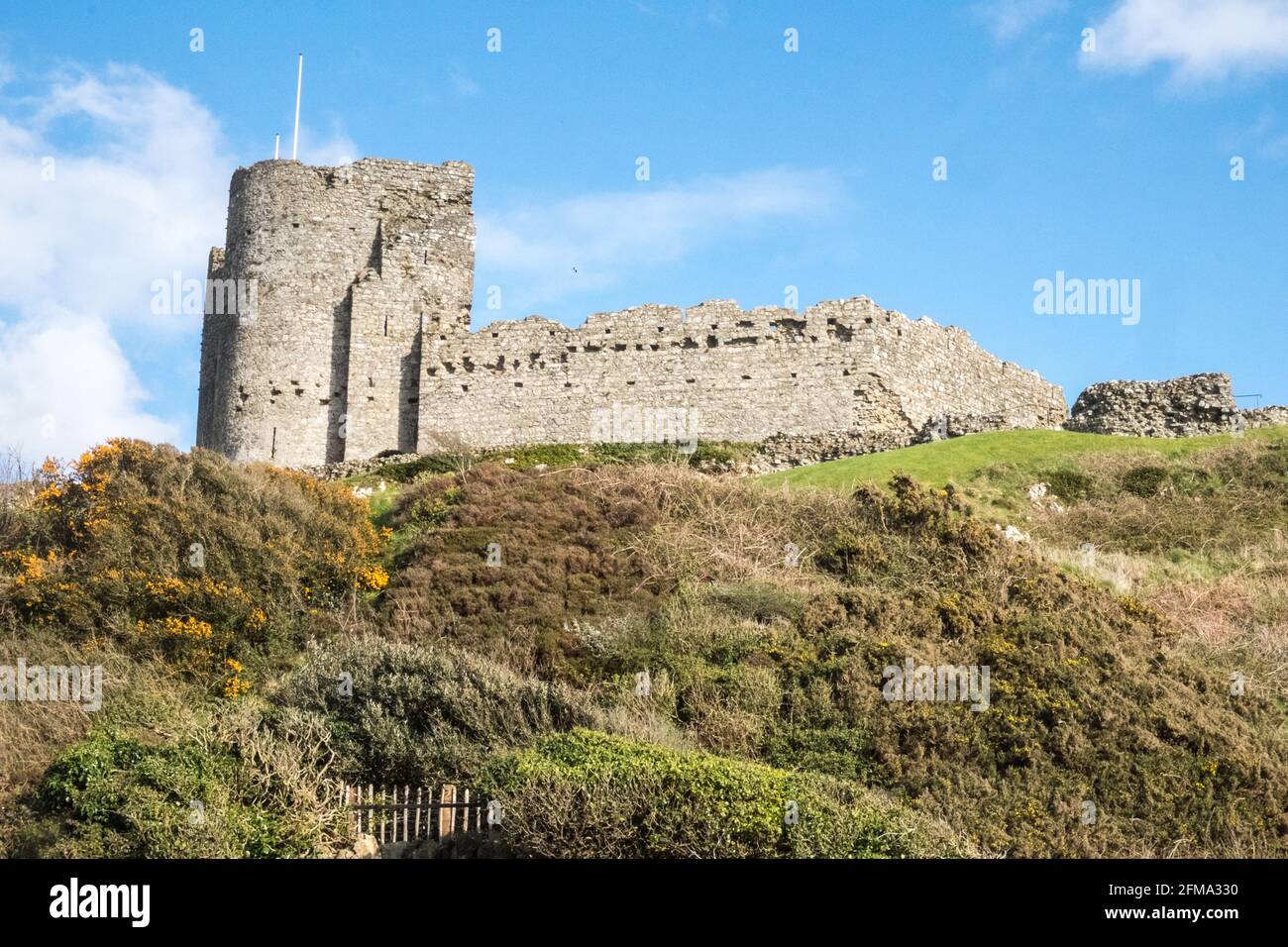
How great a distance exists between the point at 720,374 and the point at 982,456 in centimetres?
685

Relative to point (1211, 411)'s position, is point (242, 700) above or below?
below

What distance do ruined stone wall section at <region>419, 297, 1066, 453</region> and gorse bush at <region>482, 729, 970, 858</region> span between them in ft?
56.8

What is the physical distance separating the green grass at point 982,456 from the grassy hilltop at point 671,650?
0.48 ft

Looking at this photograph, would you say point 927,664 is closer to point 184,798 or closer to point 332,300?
point 184,798

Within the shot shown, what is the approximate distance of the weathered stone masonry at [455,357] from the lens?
106 feet

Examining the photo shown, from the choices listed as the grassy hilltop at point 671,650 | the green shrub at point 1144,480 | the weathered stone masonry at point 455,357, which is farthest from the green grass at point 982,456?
the weathered stone masonry at point 455,357

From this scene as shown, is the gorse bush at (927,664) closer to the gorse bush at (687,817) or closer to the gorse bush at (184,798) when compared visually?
the gorse bush at (687,817)

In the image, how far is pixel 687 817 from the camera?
46.6ft

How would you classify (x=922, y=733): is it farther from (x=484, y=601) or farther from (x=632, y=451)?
(x=632, y=451)

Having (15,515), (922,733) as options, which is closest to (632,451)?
(15,515)

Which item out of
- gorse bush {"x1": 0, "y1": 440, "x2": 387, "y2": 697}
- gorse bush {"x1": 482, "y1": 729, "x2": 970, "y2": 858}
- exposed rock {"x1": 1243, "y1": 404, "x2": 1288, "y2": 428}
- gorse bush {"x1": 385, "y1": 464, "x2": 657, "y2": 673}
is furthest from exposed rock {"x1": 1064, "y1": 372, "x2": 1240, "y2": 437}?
gorse bush {"x1": 482, "y1": 729, "x2": 970, "y2": 858}

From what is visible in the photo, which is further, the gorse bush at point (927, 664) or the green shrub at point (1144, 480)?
the green shrub at point (1144, 480)

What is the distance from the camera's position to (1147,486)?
86.1ft
